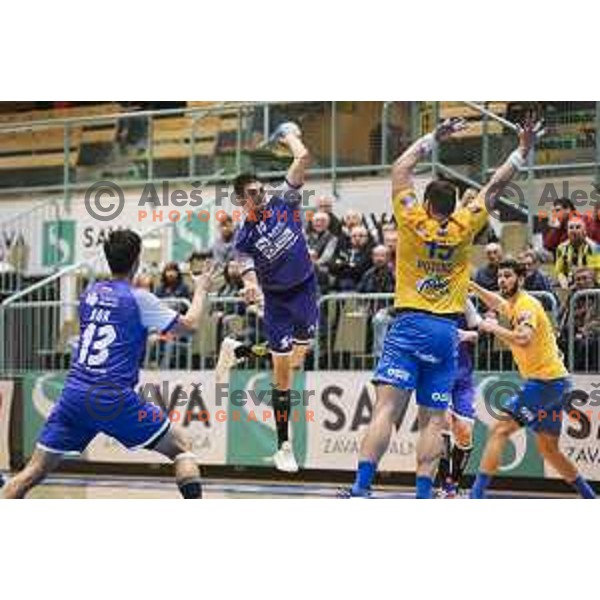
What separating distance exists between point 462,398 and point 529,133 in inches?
79.5

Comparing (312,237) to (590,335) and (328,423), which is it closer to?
(328,423)

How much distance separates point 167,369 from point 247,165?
1.90 metres

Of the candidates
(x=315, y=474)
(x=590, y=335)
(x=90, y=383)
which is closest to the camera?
(x=90, y=383)

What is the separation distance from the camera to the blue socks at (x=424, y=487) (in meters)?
9.38

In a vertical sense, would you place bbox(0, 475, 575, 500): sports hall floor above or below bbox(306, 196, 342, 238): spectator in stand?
below

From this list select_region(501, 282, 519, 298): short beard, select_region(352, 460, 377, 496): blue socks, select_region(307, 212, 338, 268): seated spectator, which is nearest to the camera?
select_region(352, 460, 377, 496): blue socks

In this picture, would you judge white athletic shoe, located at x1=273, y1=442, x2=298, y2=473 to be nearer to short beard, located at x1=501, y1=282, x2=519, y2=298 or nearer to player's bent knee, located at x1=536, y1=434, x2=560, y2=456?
player's bent knee, located at x1=536, y1=434, x2=560, y2=456

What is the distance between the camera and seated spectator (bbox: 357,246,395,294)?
11.4m

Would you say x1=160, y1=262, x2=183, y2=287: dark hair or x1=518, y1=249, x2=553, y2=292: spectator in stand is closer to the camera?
x1=518, y1=249, x2=553, y2=292: spectator in stand

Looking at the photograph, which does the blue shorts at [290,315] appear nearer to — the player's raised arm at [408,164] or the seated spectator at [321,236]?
the seated spectator at [321,236]

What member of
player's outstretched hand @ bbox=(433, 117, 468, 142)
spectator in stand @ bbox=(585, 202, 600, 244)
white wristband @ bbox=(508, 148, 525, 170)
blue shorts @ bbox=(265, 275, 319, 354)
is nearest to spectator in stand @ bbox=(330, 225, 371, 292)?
blue shorts @ bbox=(265, 275, 319, 354)

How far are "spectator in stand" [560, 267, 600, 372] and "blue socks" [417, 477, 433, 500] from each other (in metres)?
1.81

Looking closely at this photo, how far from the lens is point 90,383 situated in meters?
8.62

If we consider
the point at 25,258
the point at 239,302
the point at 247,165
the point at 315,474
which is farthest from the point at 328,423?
the point at 25,258
